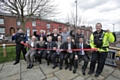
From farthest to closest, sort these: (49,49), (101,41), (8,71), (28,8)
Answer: (28,8) → (49,49) → (8,71) → (101,41)

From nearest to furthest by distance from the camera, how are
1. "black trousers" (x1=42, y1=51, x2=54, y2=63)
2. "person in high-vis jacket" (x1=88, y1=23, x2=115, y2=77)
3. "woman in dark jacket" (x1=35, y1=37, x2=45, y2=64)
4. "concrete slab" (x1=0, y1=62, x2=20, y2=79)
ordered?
1. "person in high-vis jacket" (x1=88, y1=23, x2=115, y2=77)
2. "concrete slab" (x1=0, y1=62, x2=20, y2=79)
3. "black trousers" (x1=42, y1=51, x2=54, y2=63)
4. "woman in dark jacket" (x1=35, y1=37, x2=45, y2=64)

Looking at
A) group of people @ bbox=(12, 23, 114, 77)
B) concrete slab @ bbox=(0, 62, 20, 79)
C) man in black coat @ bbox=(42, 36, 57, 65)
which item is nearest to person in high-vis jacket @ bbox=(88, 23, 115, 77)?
group of people @ bbox=(12, 23, 114, 77)

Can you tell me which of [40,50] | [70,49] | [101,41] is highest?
[101,41]

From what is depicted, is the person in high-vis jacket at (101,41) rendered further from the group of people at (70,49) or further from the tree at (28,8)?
the tree at (28,8)

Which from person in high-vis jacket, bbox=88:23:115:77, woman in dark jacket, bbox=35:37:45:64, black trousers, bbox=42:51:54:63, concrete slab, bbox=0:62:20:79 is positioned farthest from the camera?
woman in dark jacket, bbox=35:37:45:64

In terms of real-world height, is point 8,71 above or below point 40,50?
below

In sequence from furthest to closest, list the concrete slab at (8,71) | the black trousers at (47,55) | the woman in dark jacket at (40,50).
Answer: the woman in dark jacket at (40,50) → the black trousers at (47,55) → the concrete slab at (8,71)

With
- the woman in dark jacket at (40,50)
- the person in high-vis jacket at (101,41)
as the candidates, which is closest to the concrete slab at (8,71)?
the woman in dark jacket at (40,50)

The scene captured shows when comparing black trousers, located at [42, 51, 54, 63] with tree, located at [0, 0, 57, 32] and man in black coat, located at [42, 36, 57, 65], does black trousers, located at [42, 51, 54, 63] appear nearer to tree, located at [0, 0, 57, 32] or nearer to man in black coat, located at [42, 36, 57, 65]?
man in black coat, located at [42, 36, 57, 65]

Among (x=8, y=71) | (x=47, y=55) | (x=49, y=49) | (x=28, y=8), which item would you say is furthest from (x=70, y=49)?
(x=28, y=8)

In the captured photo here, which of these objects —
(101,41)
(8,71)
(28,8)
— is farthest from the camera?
(28,8)

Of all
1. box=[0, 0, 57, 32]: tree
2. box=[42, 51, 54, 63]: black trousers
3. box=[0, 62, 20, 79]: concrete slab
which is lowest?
box=[0, 62, 20, 79]: concrete slab

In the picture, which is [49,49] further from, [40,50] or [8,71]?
A: [8,71]

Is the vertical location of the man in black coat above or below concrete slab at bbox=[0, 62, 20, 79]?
above
